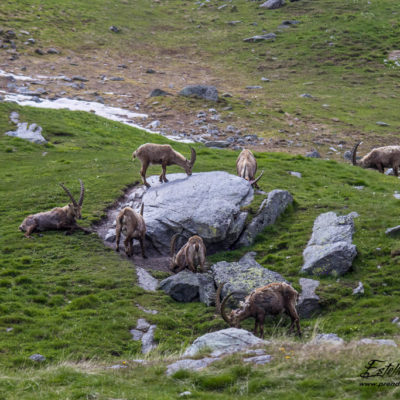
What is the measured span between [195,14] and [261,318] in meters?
67.3

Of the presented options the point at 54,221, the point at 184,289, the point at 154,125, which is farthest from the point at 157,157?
the point at 154,125

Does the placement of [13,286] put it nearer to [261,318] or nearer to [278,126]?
[261,318]

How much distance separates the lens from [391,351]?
8.99 meters

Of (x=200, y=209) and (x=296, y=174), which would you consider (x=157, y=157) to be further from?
(x=296, y=174)

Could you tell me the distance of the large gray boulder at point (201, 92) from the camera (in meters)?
44.8

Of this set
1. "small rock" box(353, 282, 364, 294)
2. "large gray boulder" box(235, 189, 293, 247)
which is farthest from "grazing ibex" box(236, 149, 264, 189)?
"small rock" box(353, 282, 364, 294)

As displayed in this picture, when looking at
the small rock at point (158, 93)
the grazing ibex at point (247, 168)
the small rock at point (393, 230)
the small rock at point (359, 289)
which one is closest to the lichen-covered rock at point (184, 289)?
the small rock at point (359, 289)

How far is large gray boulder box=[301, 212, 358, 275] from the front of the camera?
52.9 feet

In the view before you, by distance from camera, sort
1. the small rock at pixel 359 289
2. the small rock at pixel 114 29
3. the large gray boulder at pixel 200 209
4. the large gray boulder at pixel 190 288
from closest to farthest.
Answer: the small rock at pixel 359 289 < the large gray boulder at pixel 190 288 < the large gray boulder at pixel 200 209 < the small rock at pixel 114 29

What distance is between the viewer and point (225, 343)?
35.3ft

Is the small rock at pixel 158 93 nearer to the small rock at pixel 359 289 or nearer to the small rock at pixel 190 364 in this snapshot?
the small rock at pixel 359 289

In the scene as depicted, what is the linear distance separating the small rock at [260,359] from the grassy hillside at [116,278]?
1.35 feet

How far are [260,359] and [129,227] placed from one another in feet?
29.9

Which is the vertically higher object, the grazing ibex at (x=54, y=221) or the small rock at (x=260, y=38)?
the grazing ibex at (x=54, y=221)
